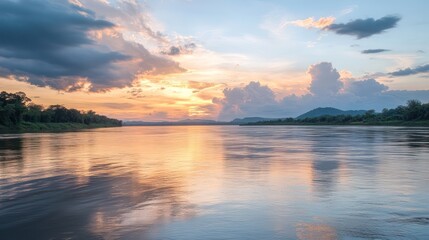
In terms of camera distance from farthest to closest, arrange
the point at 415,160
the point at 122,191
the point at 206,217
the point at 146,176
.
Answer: the point at 415,160
the point at 146,176
the point at 122,191
the point at 206,217

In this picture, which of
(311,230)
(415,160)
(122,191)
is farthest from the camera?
(415,160)

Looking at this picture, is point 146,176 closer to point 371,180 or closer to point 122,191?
point 122,191

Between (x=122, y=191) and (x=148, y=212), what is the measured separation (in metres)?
4.71

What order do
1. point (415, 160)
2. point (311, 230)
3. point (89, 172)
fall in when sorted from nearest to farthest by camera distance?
point (311, 230) → point (89, 172) → point (415, 160)

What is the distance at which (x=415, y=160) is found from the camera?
27.8 metres

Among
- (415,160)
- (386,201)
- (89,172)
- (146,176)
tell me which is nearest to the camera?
(386,201)

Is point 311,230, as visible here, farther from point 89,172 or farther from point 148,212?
point 89,172

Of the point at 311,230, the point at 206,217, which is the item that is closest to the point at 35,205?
the point at 206,217

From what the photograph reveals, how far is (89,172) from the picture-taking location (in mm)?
23516

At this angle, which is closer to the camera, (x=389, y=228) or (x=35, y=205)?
(x=389, y=228)

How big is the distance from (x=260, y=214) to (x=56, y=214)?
7258 mm

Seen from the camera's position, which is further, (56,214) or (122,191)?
(122,191)

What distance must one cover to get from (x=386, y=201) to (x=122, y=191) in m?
11.7

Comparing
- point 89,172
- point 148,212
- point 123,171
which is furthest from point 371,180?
point 89,172
